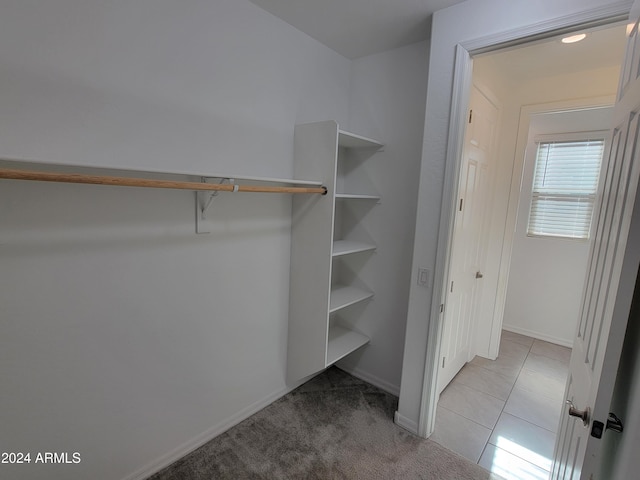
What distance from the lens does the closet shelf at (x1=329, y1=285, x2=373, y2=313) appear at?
2188 millimetres

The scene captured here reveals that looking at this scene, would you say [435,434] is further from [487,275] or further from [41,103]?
[41,103]

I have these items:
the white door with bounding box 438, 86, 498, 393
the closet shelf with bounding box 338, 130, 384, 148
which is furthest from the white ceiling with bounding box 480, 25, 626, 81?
the closet shelf with bounding box 338, 130, 384, 148

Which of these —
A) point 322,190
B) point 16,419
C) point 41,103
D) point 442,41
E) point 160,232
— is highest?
point 442,41

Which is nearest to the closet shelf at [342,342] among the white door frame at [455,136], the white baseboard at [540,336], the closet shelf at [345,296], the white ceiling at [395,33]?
the closet shelf at [345,296]

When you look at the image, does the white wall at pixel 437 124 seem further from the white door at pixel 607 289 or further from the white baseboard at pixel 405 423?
the white door at pixel 607 289

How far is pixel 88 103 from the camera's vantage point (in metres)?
1.26

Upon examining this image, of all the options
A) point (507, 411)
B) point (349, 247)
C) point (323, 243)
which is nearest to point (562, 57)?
point (349, 247)

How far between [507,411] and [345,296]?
4.83ft

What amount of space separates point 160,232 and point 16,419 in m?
0.90

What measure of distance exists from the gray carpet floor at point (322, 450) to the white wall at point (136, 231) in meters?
0.15

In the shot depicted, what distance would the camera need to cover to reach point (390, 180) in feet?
7.55

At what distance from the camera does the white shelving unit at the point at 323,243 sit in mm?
1966

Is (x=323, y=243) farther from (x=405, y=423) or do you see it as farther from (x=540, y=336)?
(x=540, y=336)

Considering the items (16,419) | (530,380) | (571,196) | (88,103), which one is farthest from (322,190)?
(571,196)
